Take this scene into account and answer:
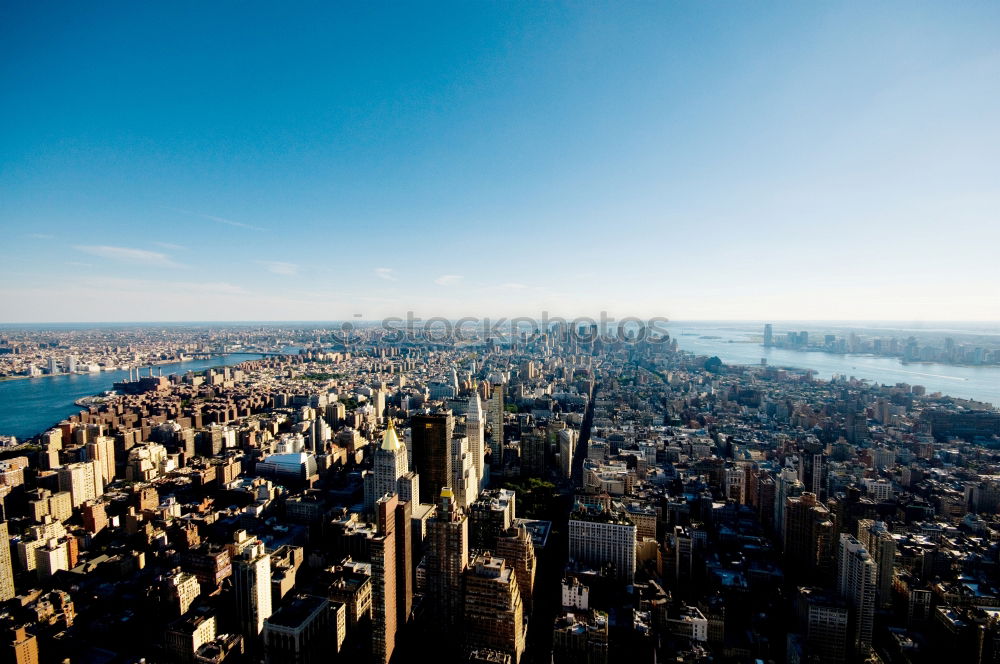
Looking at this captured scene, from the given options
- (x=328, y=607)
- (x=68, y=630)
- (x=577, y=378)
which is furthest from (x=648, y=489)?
(x=577, y=378)

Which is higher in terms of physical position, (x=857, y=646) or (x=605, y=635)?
(x=605, y=635)

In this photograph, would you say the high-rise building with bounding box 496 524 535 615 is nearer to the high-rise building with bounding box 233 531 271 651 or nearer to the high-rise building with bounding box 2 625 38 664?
the high-rise building with bounding box 233 531 271 651

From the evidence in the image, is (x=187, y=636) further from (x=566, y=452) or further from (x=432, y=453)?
(x=566, y=452)

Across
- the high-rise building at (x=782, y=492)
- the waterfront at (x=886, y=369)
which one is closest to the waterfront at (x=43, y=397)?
the high-rise building at (x=782, y=492)

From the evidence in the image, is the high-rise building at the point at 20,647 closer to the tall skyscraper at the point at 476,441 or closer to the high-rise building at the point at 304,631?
the high-rise building at the point at 304,631

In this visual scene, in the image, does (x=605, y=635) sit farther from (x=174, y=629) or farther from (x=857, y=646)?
(x=174, y=629)

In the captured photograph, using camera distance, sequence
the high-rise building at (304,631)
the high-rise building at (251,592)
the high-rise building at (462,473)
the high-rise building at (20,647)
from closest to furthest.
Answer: the high-rise building at (304,631) → the high-rise building at (20,647) → the high-rise building at (251,592) → the high-rise building at (462,473)

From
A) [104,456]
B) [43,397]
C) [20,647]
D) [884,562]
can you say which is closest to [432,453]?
[20,647]
